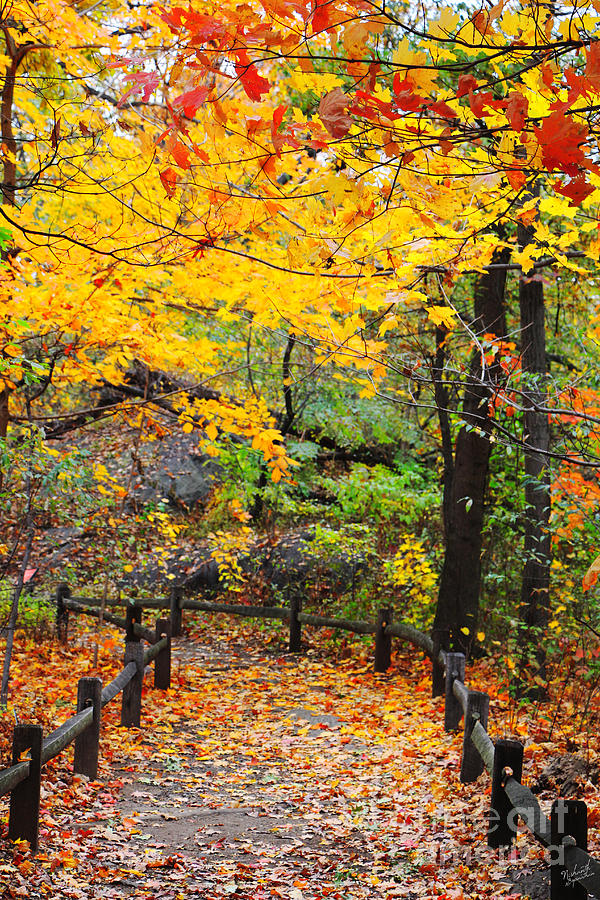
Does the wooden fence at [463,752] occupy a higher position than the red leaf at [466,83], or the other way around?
the red leaf at [466,83]

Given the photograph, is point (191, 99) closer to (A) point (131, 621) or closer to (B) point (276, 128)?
(B) point (276, 128)

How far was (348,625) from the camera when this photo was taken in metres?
11.1

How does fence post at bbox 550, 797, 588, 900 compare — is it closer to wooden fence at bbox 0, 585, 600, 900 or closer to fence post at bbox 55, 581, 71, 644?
wooden fence at bbox 0, 585, 600, 900

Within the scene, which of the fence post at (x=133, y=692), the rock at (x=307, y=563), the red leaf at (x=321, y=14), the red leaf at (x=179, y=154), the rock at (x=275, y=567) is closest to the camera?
the red leaf at (x=321, y=14)

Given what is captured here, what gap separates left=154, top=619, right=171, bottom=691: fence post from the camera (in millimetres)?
9195

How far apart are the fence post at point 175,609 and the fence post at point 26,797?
818cm

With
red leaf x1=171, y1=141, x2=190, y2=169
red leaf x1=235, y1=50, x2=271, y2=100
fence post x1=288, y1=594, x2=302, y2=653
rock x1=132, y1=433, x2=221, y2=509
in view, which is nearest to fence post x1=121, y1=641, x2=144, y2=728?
fence post x1=288, y1=594, x2=302, y2=653

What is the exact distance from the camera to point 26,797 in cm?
441

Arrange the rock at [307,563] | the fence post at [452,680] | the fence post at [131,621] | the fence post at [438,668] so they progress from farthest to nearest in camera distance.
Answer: the rock at [307,563] < the fence post at [438,668] < the fence post at [131,621] < the fence post at [452,680]

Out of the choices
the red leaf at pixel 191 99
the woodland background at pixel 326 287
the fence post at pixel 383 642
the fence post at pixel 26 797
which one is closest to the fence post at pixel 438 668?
the woodland background at pixel 326 287

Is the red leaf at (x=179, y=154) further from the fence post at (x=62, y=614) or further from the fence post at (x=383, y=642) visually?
the fence post at (x=62, y=614)

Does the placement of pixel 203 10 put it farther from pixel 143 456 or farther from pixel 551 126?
pixel 143 456

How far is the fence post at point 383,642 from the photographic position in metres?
10.3

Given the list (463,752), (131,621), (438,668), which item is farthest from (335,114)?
(438,668)
